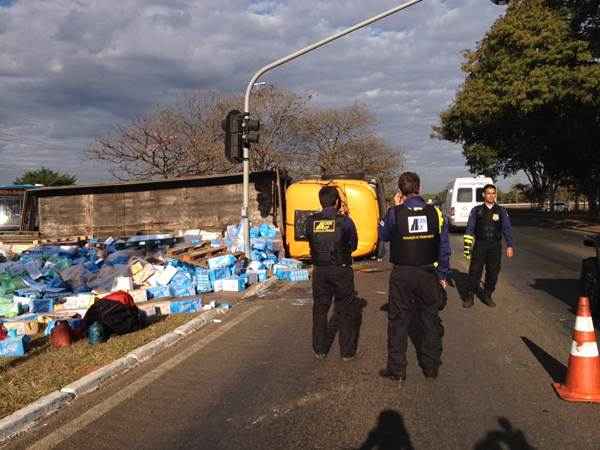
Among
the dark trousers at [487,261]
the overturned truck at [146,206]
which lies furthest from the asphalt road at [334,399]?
the overturned truck at [146,206]

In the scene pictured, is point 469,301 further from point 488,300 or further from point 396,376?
point 396,376

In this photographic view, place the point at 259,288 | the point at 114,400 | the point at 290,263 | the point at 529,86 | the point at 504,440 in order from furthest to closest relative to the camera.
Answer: the point at 529,86, the point at 290,263, the point at 259,288, the point at 114,400, the point at 504,440

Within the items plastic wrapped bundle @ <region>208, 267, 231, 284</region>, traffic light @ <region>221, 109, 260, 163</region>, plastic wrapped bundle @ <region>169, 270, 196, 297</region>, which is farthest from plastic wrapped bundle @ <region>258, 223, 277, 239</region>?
plastic wrapped bundle @ <region>169, 270, 196, 297</region>

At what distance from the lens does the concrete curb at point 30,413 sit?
4500mm

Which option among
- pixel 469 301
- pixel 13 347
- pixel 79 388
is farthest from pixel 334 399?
pixel 469 301

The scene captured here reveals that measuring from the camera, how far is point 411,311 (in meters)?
5.52

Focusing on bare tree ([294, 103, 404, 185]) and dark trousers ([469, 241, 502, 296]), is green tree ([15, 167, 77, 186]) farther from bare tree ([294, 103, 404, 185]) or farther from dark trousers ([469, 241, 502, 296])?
dark trousers ([469, 241, 502, 296])

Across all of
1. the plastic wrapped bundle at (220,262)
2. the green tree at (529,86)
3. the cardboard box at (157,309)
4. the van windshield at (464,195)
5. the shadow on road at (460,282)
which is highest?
the green tree at (529,86)

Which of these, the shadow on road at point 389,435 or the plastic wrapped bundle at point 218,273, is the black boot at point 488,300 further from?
the plastic wrapped bundle at point 218,273

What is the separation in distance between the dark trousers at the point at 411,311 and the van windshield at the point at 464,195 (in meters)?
20.7

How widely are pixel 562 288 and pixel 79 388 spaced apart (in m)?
8.21

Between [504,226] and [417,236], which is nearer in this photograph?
[417,236]

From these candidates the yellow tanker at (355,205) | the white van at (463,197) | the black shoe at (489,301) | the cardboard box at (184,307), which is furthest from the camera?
the white van at (463,197)

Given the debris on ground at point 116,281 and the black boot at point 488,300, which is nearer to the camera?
the debris on ground at point 116,281
